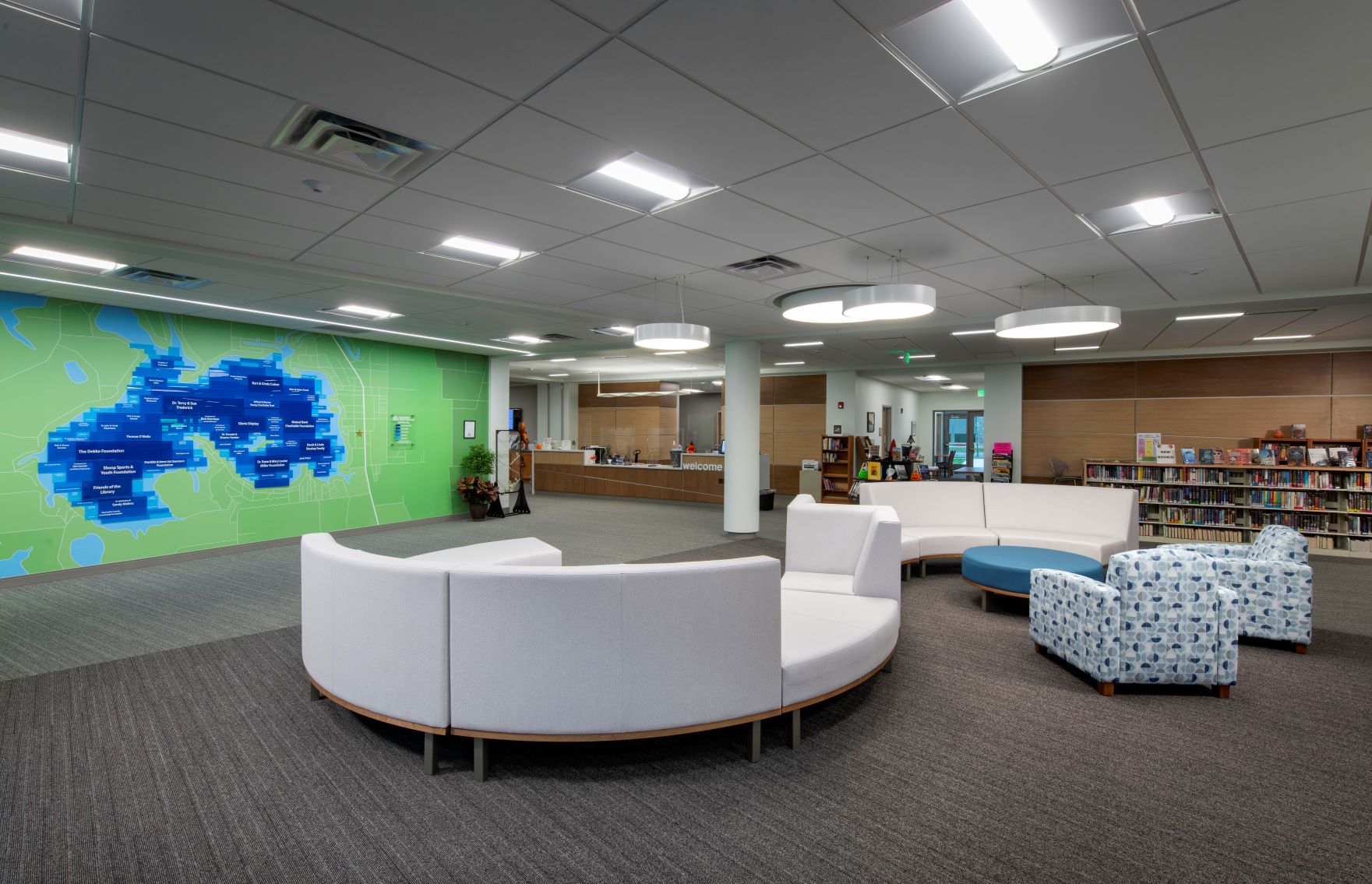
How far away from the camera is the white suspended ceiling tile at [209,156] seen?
123 inches

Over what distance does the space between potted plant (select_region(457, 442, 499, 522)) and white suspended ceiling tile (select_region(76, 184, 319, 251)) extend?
6539 mm

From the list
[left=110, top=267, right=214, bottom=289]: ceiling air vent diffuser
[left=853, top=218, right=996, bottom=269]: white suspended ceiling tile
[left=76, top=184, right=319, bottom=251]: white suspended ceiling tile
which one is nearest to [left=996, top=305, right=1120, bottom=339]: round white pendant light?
[left=853, top=218, right=996, bottom=269]: white suspended ceiling tile

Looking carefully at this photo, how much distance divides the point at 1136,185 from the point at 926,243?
142 cm

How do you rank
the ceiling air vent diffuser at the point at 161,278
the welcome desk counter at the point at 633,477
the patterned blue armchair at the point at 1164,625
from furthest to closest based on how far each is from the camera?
the welcome desk counter at the point at 633,477 < the ceiling air vent diffuser at the point at 161,278 < the patterned blue armchair at the point at 1164,625

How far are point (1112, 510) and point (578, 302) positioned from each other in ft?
20.3

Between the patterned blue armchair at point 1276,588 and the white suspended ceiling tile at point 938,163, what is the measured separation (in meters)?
2.97

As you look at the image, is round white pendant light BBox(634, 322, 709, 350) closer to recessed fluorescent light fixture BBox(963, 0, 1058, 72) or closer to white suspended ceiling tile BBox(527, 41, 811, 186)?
white suspended ceiling tile BBox(527, 41, 811, 186)

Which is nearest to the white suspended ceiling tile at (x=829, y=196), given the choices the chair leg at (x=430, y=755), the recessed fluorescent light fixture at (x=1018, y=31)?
the recessed fluorescent light fixture at (x=1018, y=31)

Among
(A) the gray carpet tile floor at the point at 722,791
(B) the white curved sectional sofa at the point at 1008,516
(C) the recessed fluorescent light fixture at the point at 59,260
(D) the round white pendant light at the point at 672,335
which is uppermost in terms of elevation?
(C) the recessed fluorescent light fixture at the point at 59,260

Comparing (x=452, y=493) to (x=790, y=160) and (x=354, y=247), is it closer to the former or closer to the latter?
(x=354, y=247)

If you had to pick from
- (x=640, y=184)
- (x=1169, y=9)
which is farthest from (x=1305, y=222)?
(x=640, y=184)

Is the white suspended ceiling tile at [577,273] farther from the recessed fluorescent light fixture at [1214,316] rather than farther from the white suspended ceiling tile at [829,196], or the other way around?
the recessed fluorescent light fixture at [1214,316]

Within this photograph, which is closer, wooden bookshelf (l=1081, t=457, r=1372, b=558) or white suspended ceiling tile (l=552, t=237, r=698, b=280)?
white suspended ceiling tile (l=552, t=237, r=698, b=280)

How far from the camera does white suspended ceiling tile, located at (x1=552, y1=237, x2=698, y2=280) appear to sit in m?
5.12
